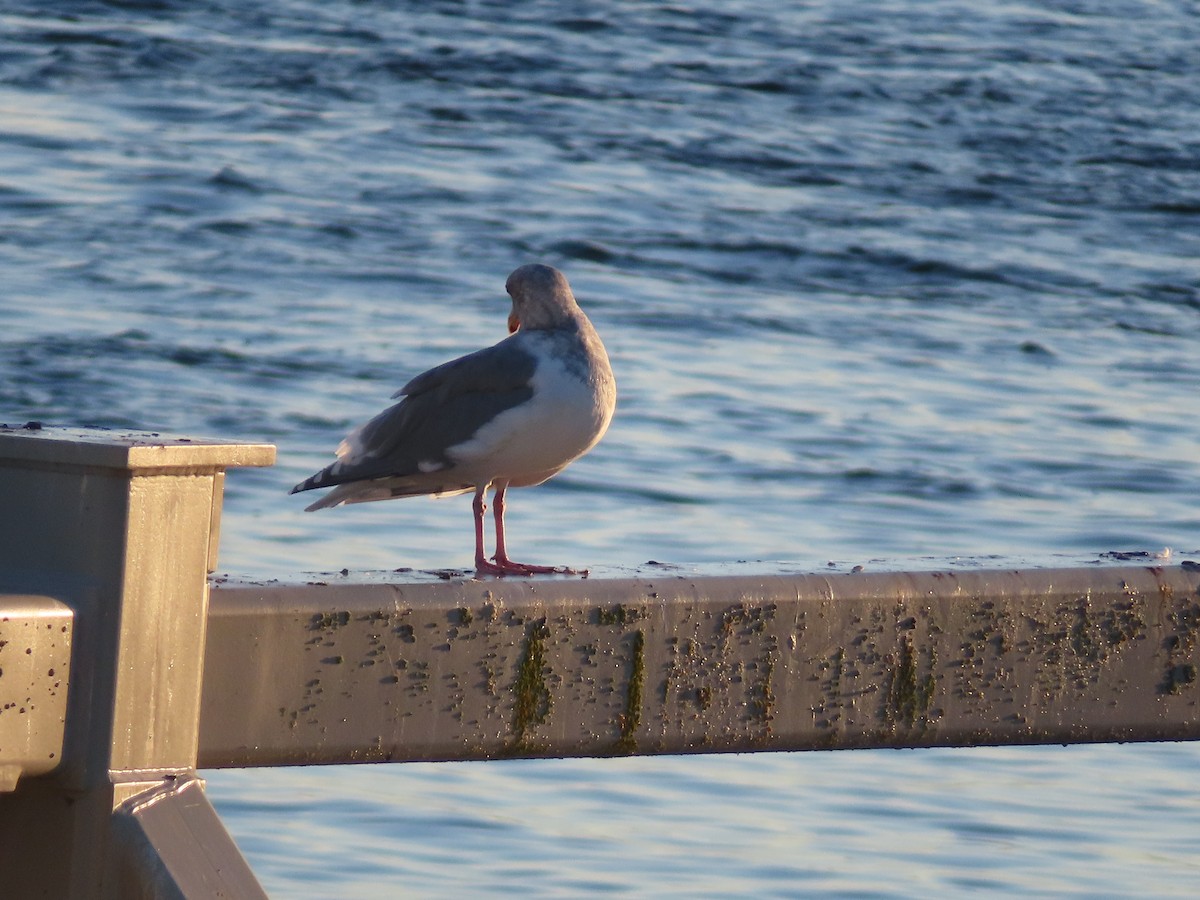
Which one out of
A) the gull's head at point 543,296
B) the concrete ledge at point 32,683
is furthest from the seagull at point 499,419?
the concrete ledge at point 32,683

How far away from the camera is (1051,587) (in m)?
2.65

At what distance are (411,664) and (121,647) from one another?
0.33 meters

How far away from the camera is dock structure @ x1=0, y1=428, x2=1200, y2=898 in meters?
2.20

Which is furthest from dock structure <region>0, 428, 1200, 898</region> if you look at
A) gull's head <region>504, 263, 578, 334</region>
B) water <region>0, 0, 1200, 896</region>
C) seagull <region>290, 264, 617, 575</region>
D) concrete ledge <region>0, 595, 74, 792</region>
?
water <region>0, 0, 1200, 896</region>

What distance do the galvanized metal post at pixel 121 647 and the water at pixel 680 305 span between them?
9.58 ft

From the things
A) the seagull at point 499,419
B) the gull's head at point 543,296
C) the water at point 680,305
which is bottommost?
the water at point 680,305

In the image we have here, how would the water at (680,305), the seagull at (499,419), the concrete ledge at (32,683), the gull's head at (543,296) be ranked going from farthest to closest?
the water at (680,305)
the gull's head at (543,296)
the seagull at (499,419)
the concrete ledge at (32,683)

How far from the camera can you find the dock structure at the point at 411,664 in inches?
86.5

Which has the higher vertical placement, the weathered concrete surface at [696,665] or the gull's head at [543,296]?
the gull's head at [543,296]

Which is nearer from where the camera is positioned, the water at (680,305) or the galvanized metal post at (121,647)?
the galvanized metal post at (121,647)

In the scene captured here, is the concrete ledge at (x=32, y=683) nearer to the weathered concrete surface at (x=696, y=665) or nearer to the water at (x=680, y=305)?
the weathered concrete surface at (x=696, y=665)

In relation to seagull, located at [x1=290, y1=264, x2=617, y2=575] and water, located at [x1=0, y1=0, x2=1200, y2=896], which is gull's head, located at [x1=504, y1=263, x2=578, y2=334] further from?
water, located at [x1=0, y1=0, x2=1200, y2=896]

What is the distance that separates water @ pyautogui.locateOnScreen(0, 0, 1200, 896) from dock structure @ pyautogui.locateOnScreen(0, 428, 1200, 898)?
8.96 feet

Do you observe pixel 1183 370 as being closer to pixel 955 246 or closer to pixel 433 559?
pixel 955 246
